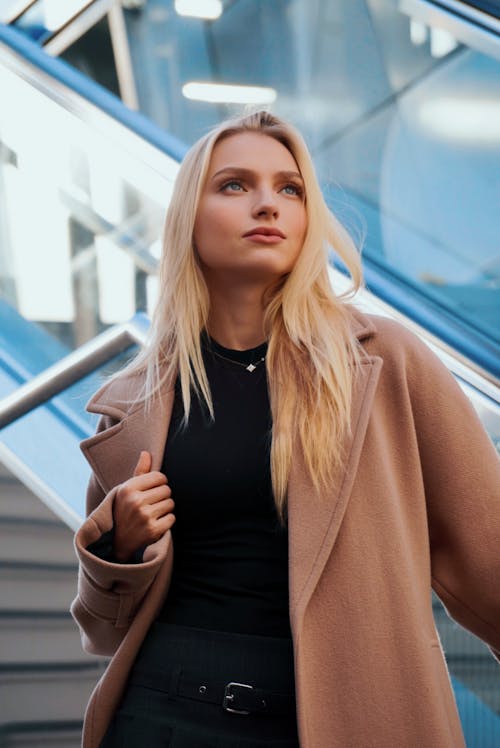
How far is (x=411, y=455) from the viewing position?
1675 millimetres

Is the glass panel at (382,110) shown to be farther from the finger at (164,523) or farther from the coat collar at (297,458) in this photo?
the finger at (164,523)

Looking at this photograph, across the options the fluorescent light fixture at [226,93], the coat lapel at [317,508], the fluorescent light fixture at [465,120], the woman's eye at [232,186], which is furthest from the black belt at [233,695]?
the fluorescent light fixture at [226,93]

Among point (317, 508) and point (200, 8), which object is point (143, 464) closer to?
point (317, 508)

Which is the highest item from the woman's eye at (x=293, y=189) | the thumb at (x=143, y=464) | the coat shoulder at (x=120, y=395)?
the woman's eye at (x=293, y=189)

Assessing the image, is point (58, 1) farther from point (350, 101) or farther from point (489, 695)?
point (489, 695)

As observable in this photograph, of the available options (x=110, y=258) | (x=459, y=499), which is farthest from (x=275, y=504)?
(x=110, y=258)

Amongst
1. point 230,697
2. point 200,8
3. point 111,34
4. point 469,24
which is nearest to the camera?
point 230,697

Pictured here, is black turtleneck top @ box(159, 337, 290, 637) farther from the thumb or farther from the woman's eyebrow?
the woman's eyebrow

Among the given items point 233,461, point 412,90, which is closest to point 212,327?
point 233,461

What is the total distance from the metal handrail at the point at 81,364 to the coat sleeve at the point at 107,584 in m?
1.22

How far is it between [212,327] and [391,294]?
4.72 ft

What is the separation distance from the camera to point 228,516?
5.58 feet

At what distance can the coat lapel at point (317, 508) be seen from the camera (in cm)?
156

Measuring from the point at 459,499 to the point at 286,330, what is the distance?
44cm
